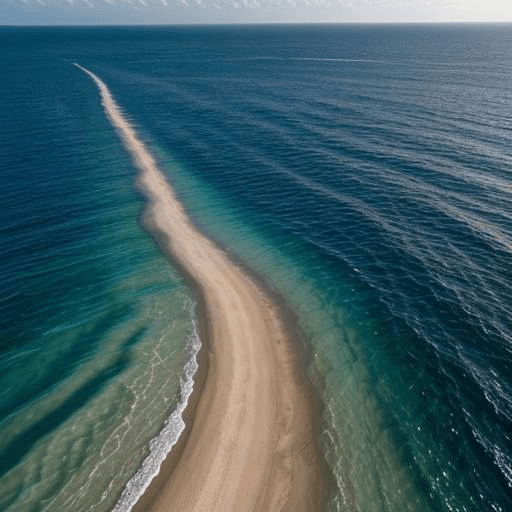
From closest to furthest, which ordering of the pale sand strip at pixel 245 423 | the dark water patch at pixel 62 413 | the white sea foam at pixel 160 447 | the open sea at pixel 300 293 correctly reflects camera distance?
1. the white sea foam at pixel 160 447
2. the pale sand strip at pixel 245 423
3. the open sea at pixel 300 293
4. the dark water patch at pixel 62 413

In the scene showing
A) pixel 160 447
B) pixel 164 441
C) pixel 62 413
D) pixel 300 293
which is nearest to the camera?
pixel 160 447

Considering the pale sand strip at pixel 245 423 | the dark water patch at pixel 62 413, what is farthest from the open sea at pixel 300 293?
the pale sand strip at pixel 245 423

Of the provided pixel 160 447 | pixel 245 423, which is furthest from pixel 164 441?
pixel 245 423

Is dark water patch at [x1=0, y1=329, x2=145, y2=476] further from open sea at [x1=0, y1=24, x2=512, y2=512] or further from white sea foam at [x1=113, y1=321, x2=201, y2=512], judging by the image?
white sea foam at [x1=113, y1=321, x2=201, y2=512]

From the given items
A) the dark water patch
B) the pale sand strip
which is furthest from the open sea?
the pale sand strip

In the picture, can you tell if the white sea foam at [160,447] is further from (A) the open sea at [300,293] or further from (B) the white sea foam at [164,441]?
(A) the open sea at [300,293]

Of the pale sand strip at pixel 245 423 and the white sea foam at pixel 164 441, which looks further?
the pale sand strip at pixel 245 423

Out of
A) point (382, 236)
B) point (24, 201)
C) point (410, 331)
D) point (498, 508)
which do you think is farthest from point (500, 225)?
point (24, 201)

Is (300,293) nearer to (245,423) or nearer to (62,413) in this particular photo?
(245,423)
